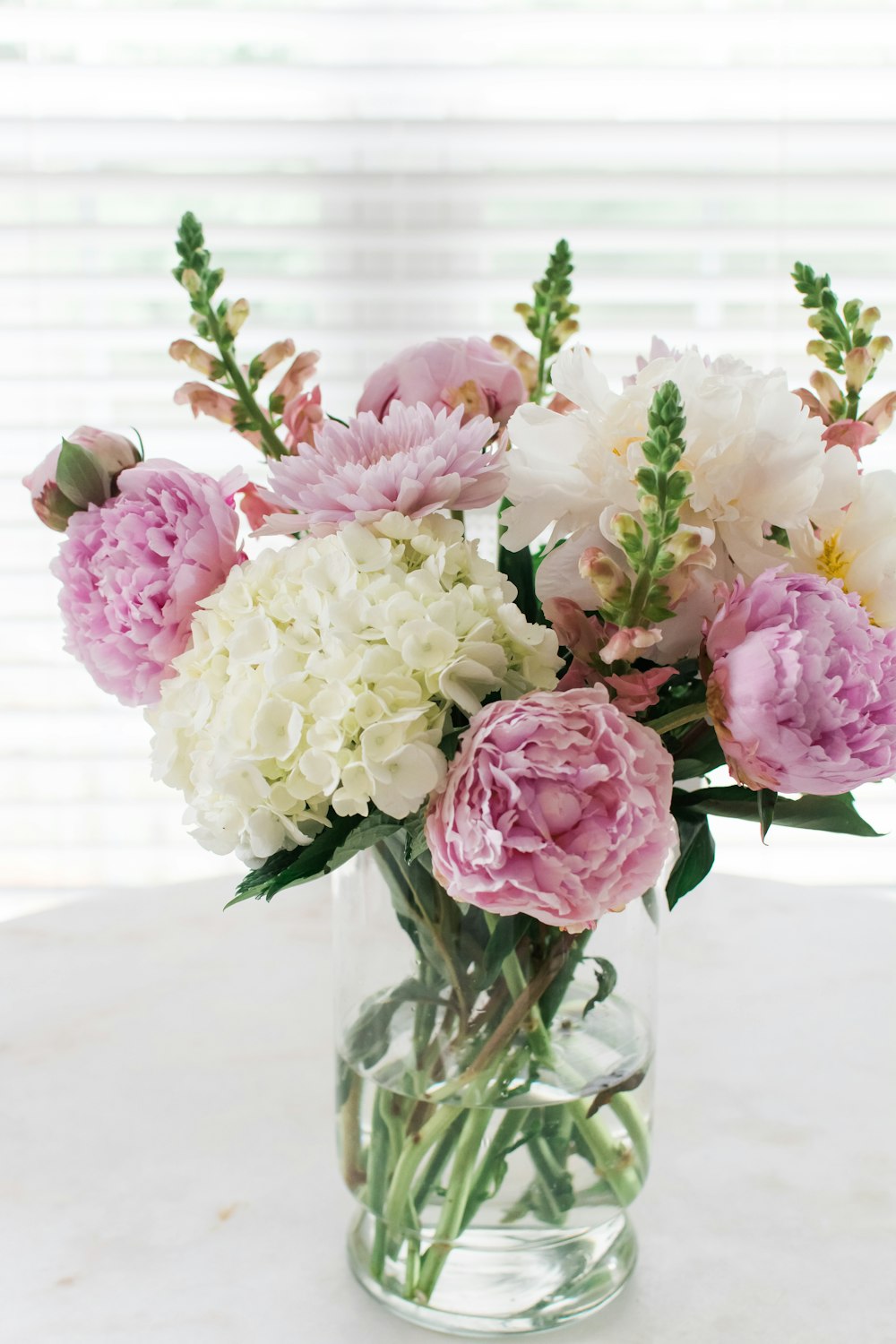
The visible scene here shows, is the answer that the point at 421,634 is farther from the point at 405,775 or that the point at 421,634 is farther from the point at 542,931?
the point at 542,931

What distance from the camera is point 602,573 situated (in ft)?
1.67

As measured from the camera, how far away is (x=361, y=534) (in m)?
0.55

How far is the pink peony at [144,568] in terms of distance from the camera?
59cm

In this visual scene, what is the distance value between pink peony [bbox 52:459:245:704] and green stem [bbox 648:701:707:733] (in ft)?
0.70

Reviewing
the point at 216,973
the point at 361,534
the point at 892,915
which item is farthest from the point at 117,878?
the point at 361,534

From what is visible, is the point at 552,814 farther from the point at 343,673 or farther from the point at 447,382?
the point at 447,382

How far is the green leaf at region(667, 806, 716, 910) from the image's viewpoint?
62 cm

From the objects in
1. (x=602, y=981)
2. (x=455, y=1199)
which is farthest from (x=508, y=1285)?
(x=602, y=981)

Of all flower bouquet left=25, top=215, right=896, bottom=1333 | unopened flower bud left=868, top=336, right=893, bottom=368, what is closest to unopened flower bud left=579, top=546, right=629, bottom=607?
flower bouquet left=25, top=215, right=896, bottom=1333

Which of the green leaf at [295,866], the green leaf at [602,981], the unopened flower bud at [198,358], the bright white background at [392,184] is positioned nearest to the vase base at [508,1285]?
the green leaf at [602,981]

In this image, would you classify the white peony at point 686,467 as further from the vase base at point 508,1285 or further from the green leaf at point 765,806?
the vase base at point 508,1285

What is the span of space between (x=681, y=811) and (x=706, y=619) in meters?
0.11

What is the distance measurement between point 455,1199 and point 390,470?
372 millimetres

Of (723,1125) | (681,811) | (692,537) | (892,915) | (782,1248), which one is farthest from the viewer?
(892,915)
